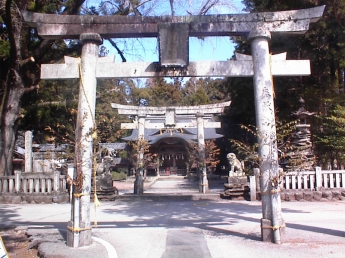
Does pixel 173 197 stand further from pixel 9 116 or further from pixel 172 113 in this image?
pixel 9 116

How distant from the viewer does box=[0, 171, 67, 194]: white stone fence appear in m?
13.0

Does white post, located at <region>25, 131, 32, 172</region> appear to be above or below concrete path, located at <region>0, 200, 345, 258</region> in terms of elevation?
above

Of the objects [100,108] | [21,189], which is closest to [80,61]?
[21,189]

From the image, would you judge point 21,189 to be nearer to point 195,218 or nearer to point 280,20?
point 195,218

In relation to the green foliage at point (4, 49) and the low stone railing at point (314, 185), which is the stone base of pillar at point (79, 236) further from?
the green foliage at point (4, 49)

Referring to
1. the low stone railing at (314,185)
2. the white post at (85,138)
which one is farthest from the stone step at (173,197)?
the white post at (85,138)

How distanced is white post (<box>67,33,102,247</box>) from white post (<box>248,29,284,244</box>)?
302 cm

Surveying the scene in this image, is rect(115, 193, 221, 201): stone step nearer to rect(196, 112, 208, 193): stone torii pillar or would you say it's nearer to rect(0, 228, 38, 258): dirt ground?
rect(196, 112, 208, 193): stone torii pillar

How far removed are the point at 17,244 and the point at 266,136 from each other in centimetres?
513

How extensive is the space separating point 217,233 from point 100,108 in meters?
25.0

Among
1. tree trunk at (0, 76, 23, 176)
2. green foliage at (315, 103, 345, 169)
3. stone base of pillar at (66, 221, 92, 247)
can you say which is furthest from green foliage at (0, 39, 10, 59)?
green foliage at (315, 103, 345, 169)

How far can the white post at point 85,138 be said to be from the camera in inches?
230

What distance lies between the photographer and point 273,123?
618 cm

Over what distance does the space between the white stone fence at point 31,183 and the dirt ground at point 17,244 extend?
5.47 m
